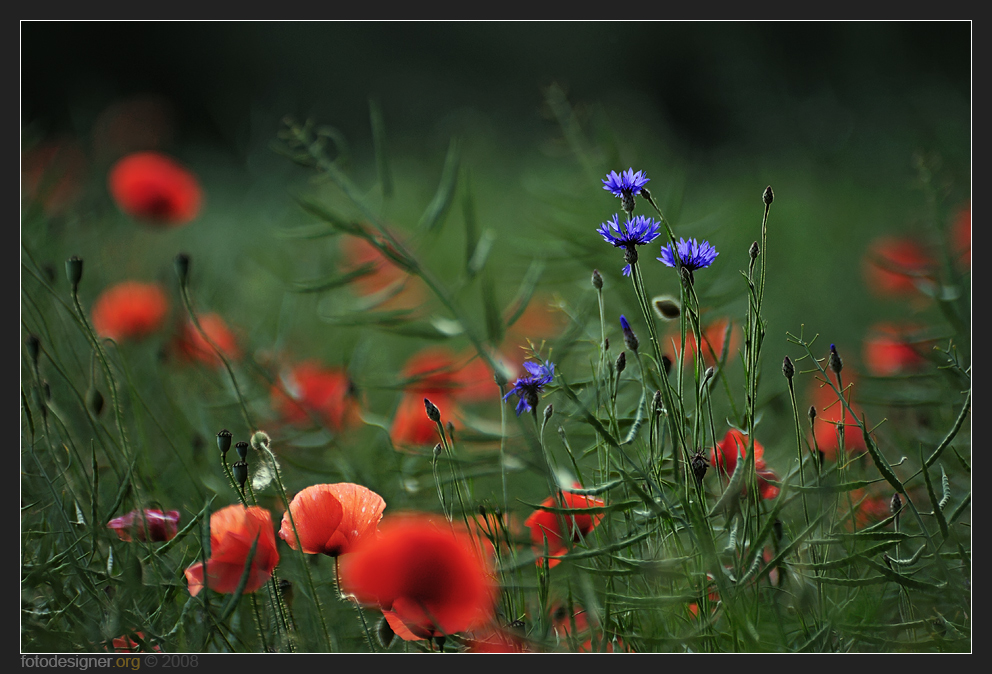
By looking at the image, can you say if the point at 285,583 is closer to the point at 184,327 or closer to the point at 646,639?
the point at 646,639

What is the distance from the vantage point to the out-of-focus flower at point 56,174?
85 centimetres

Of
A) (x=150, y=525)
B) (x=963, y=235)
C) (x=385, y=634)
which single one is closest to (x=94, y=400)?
(x=150, y=525)

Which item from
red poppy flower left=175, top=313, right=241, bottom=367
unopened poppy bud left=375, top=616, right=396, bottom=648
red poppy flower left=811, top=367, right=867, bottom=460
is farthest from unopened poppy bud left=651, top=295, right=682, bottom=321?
red poppy flower left=175, top=313, right=241, bottom=367

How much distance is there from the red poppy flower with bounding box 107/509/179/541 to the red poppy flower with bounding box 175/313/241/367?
25 cm

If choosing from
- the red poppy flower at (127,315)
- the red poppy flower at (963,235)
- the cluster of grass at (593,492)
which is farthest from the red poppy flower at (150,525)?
the red poppy flower at (963,235)

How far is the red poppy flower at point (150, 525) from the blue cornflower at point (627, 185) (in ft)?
0.98

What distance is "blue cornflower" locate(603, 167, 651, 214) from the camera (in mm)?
342

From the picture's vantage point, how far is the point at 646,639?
0.35 metres

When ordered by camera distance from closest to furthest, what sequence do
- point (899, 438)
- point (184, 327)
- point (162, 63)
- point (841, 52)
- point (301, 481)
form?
point (899, 438)
point (301, 481)
point (184, 327)
point (841, 52)
point (162, 63)

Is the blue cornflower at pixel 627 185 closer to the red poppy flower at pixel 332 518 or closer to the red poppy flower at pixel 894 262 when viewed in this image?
the red poppy flower at pixel 332 518

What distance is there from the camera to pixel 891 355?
0.64 meters

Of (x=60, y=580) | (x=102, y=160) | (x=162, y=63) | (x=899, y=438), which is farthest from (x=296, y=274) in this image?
(x=899, y=438)

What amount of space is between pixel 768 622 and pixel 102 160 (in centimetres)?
113

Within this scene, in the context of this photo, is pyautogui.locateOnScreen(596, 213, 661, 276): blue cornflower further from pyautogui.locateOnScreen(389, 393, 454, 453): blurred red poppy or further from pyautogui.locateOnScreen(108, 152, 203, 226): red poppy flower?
pyautogui.locateOnScreen(108, 152, 203, 226): red poppy flower
